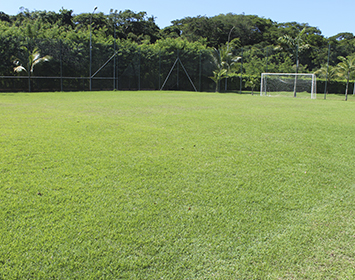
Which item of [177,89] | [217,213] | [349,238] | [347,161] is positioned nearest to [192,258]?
[217,213]

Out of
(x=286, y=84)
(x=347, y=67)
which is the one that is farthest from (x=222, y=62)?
(x=347, y=67)

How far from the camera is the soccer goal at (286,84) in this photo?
24.6 meters

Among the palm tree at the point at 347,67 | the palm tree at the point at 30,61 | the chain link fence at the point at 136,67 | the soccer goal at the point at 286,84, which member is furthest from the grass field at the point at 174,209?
the soccer goal at the point at 286,84

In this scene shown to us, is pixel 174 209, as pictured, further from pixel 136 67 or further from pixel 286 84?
pixel 286 84

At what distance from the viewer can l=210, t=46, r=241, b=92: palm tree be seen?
2550 centimetres

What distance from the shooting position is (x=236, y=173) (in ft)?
12.4

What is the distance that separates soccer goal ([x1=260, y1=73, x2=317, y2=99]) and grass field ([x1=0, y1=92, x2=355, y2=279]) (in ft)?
68.3

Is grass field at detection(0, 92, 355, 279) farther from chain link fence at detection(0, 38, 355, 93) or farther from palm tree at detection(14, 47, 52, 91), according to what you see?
chain link fence at detection(0, 38, 355, 93)

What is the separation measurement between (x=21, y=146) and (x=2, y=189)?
72.4 inches

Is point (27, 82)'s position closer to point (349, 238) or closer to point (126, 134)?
point (126, 134)

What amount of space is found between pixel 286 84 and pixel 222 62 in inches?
229

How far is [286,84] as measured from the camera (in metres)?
25.2

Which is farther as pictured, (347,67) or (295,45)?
(295,45)

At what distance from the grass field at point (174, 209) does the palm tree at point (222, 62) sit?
68.4 ft
